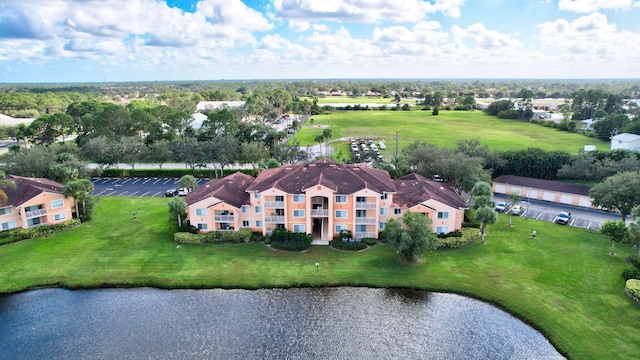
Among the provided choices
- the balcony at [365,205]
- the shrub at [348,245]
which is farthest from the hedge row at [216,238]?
the balcony at [365,205]

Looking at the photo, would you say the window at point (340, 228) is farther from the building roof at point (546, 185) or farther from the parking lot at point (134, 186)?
the parking lot at point (134, 186)

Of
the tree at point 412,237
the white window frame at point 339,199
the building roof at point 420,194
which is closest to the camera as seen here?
the tree at point 412,237

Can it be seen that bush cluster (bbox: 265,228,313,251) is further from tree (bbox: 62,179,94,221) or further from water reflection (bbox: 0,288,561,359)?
tree (bbox: 62,179,94,221)

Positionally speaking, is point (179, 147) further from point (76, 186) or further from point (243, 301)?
point (243, 301)

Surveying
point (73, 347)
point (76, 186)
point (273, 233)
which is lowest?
point (73, 347)

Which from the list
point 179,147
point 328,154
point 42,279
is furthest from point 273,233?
point 328,154

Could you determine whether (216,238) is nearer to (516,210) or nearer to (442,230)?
(442,230)

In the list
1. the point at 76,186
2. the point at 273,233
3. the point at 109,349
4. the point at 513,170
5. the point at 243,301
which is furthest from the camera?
the point at 513,170
